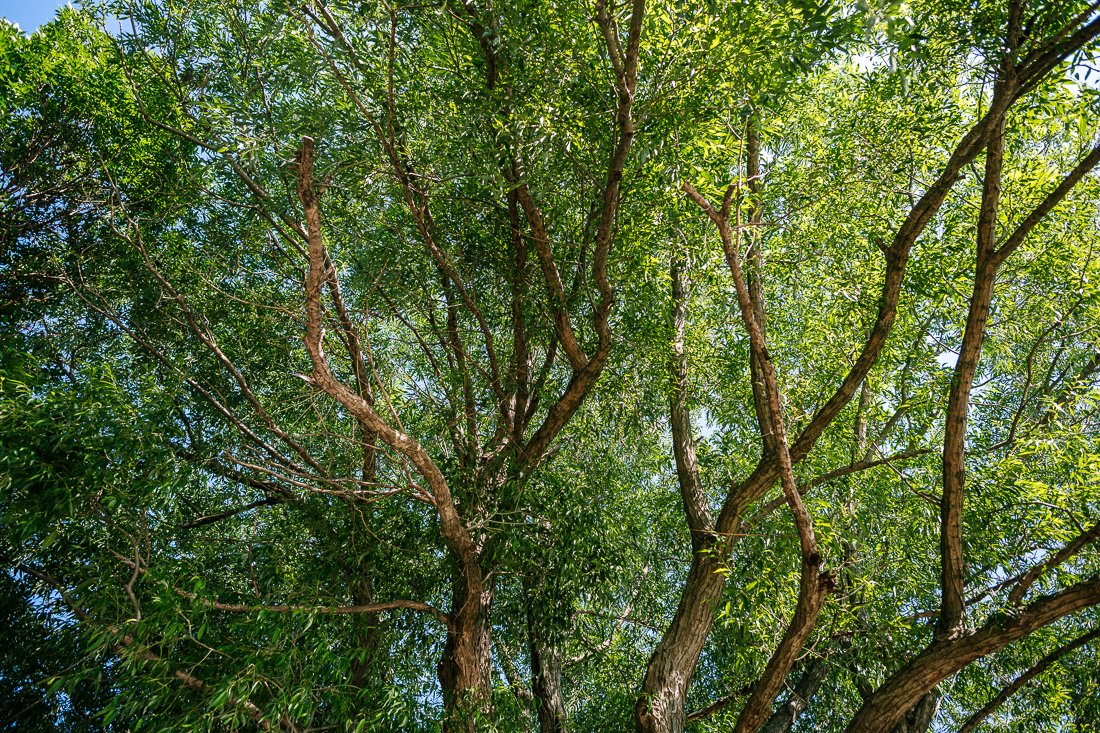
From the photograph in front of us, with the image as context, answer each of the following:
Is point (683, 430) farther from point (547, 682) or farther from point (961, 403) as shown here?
point (547, 682)

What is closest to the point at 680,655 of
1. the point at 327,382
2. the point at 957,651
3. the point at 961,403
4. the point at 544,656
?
the point at 544,656

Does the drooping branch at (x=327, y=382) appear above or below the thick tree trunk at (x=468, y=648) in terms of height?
above

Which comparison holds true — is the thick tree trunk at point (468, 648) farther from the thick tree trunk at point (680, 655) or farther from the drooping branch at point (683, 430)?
the drooping branch at point (683, 430)

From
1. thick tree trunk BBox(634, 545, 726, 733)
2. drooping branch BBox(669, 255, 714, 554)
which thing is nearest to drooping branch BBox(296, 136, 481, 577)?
thick tree trunk BBox(634, 545, 726, 733)

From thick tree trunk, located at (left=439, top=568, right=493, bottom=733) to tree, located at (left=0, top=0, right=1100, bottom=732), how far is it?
0.03m

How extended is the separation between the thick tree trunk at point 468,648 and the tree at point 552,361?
32 mm

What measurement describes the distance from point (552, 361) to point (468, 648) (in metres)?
2.44

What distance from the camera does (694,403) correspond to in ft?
20.8

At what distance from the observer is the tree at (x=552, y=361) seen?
4516 millimetres

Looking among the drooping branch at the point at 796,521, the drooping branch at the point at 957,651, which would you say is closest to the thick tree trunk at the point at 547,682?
the drooping branch at the point at 796,521

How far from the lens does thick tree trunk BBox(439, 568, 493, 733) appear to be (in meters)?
5.48

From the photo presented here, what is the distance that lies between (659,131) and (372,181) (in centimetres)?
207

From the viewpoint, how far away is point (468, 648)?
5676 mm

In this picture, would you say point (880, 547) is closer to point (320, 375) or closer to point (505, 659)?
point (505, 659)
